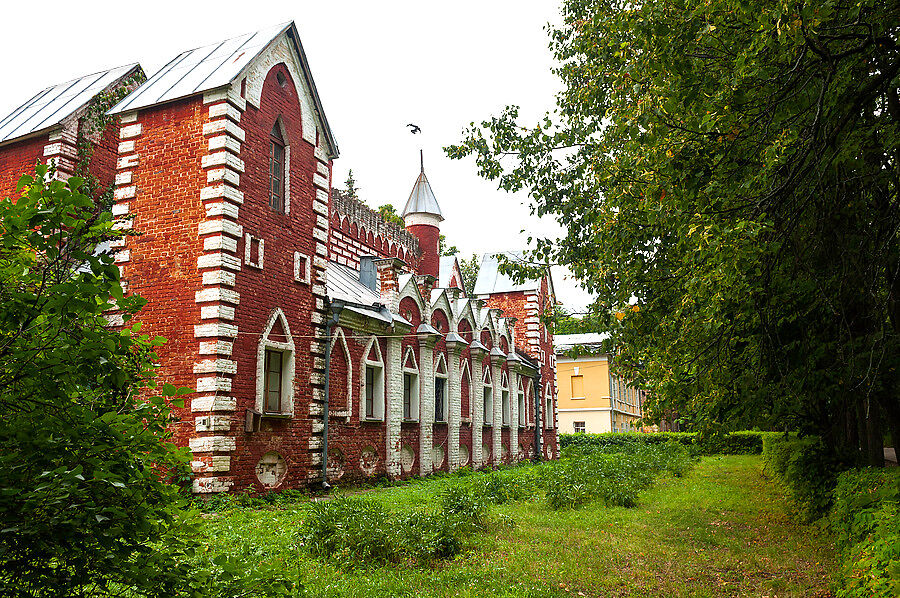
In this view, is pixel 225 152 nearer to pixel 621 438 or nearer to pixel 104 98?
pixel 104 98

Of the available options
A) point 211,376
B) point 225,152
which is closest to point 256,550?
point 211,376

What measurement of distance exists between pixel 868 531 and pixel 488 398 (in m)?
23.0

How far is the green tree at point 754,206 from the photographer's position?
6.96m

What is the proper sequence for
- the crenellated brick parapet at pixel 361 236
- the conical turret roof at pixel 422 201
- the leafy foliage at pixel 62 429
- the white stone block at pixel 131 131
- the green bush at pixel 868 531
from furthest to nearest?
the conical turret roof at pixel 422 201, the crenellated brick parapet at pixel 361 236, the white stone block at pixel 131 131, the green bush at pixel 868 531, the leafy foliage at pixel 62 429

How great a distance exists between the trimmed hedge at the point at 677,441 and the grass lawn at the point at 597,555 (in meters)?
24.3

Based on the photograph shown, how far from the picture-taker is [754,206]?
7512mm

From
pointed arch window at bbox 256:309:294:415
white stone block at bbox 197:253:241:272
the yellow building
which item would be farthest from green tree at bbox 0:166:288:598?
the yellow building

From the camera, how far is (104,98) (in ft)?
61.1

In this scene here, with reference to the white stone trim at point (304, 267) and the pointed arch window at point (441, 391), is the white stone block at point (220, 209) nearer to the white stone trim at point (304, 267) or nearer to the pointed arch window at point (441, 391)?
the white stone trim at point (304, 267)

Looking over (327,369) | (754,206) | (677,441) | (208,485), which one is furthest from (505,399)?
(754,206)

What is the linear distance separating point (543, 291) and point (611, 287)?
2712 centimetres

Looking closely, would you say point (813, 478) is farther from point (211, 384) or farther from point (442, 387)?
point (442, 387)

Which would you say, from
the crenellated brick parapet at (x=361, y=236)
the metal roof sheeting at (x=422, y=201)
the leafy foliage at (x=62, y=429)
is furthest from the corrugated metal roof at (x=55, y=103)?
the leafy foliage at (x=62, y=429)

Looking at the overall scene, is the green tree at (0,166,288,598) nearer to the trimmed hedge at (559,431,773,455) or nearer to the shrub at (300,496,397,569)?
the shrub at (300,496,397,569)
